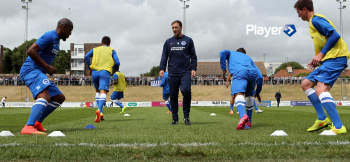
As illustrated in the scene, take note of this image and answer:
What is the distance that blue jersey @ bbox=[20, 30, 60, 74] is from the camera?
5191 millimetres

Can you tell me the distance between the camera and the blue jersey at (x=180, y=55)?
22.7 feet

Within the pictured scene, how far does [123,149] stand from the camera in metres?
3.13

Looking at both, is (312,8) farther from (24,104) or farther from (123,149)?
(24,104)

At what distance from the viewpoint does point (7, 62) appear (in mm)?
84250

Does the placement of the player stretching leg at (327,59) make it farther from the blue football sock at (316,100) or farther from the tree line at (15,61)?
the tree line at (15,61)

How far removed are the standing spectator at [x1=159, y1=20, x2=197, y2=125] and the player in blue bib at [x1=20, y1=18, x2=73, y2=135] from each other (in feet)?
7.34

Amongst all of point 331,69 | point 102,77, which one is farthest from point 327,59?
point 102,77

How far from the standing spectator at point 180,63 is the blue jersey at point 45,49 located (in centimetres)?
230

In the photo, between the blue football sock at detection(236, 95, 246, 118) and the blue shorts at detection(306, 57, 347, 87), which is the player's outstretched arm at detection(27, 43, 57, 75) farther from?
the blue shorts at detection(306, 57, 347, 87)

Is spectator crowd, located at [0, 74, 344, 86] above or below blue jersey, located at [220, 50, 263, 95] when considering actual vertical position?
below

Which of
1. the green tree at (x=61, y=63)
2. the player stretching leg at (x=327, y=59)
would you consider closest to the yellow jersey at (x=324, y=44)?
the player stretching leg at (x=327, y=59)

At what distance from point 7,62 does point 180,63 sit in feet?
290

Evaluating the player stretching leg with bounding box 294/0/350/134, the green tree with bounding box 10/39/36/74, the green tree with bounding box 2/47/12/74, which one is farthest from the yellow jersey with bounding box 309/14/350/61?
the green tree with bounding box 2/47/12/74

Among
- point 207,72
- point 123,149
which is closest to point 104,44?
point 123,149
